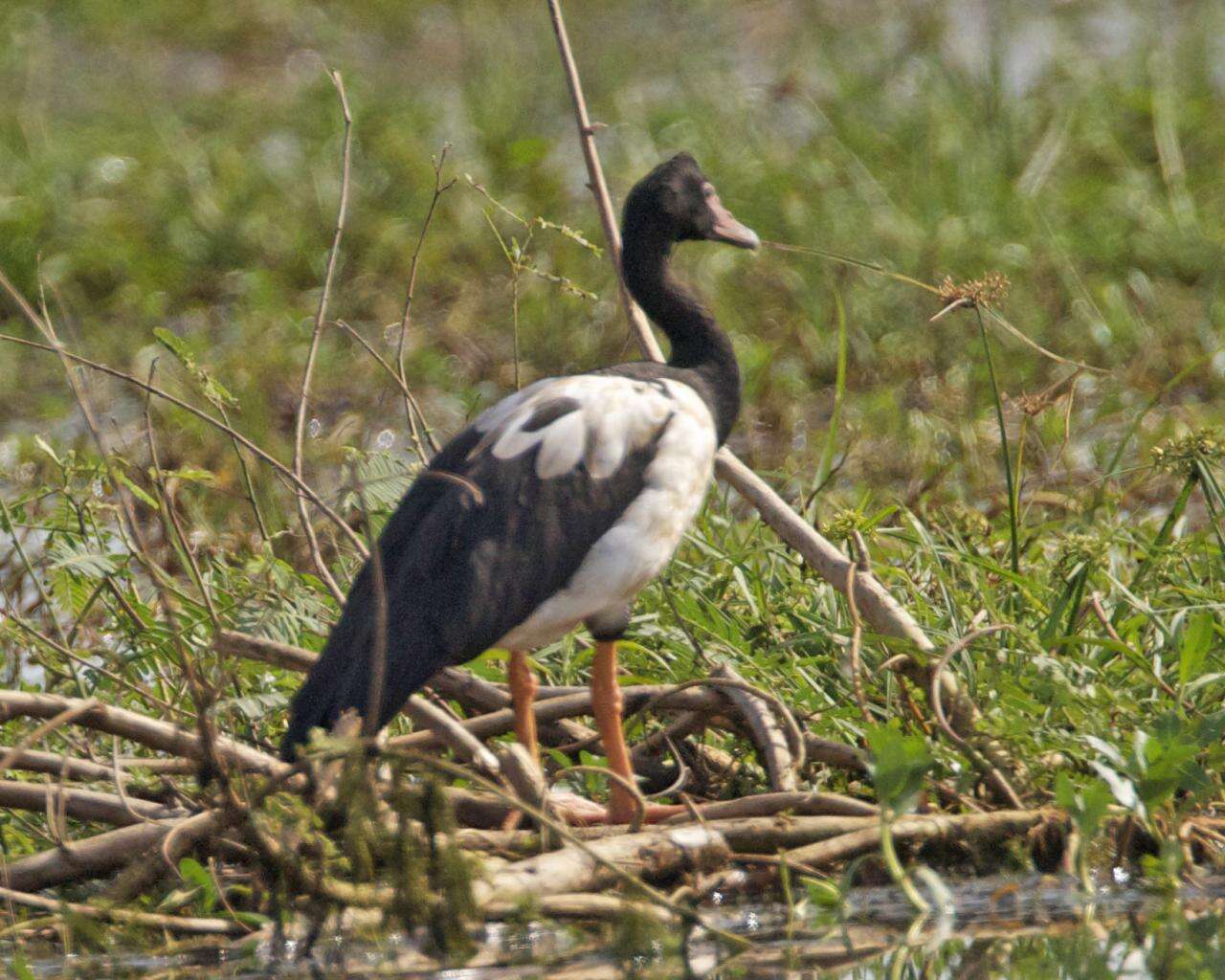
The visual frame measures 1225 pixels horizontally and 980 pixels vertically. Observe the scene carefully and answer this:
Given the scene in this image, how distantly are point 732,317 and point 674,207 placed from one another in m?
3.41

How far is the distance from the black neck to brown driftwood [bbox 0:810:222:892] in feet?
4.96

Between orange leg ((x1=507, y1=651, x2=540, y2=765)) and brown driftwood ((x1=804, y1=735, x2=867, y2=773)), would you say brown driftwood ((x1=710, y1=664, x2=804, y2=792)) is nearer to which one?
brown driftwood ((x1=804, y1=735, x2=867, y2=773))

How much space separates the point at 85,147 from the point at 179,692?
5819 mm

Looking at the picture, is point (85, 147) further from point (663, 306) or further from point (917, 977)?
point (917, 977)

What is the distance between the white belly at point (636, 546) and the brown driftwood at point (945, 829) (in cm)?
69

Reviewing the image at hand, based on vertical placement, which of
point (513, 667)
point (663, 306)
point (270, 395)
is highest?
point (663, 306)

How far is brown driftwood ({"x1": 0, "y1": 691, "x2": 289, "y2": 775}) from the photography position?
377 centimetres

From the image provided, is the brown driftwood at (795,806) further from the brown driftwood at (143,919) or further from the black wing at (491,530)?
the brown driftwood at (143,919)

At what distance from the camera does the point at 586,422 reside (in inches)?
171

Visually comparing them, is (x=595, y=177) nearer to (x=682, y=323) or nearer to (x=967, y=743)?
(x=682, y=323)

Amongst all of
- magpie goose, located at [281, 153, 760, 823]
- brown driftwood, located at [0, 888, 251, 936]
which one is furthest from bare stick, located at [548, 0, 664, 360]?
brown driftwood, located at [0, 888, 251, 936]

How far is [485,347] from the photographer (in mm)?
8406

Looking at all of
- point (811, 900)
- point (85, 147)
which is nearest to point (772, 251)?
point (85, 147)

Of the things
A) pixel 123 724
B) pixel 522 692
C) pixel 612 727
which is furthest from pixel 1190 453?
pixel 123 724
